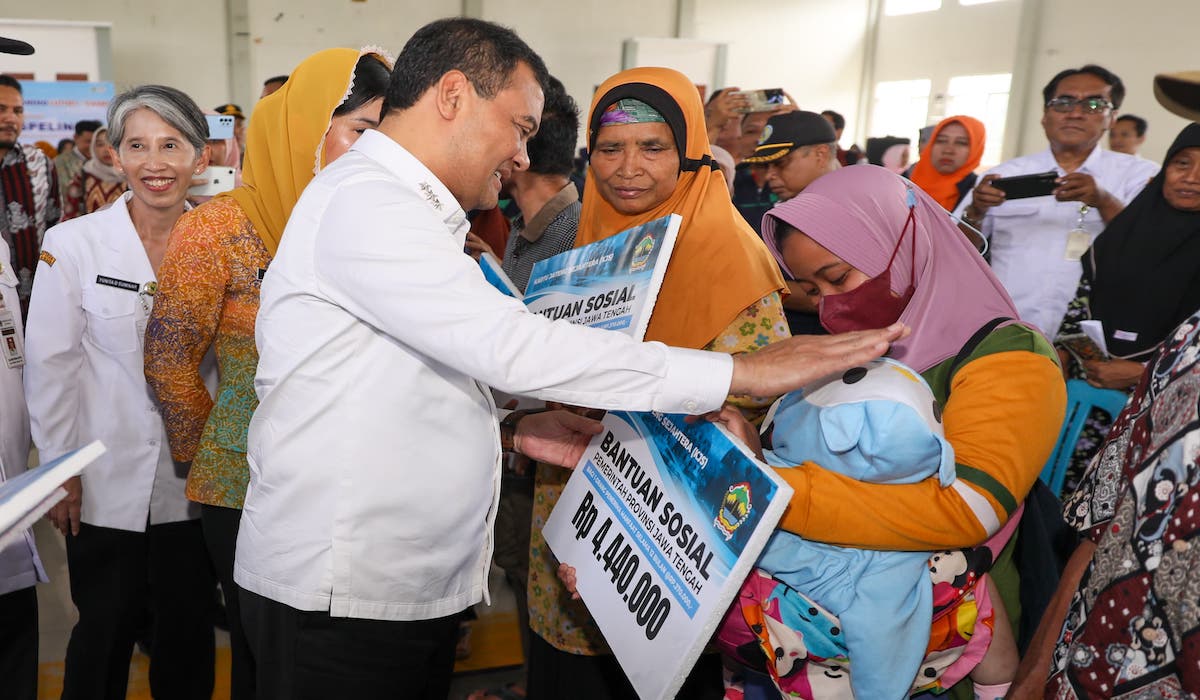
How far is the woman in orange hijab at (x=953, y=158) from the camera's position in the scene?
536 cm

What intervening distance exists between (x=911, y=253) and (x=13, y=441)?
217 centimetres

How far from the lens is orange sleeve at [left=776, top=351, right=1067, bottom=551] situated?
1315 millimetres

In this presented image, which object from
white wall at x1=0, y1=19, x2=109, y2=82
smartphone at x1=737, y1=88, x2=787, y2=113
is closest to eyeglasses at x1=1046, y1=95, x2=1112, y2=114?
smartphone at x1=737, y1=88, x2=787, y2=113

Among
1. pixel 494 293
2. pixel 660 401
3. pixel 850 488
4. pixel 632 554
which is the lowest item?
pixel 632 554

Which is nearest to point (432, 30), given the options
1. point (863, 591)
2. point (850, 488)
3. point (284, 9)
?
point (850, 488)

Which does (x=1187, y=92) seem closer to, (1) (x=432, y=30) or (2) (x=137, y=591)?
(1) (x=432, y=30)

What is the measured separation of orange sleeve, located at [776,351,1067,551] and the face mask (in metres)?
0.17

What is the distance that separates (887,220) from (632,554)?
816 mm

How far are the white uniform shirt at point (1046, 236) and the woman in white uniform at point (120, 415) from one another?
3383 mm

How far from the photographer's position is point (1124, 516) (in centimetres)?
109

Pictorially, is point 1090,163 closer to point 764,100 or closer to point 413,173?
point 764,100

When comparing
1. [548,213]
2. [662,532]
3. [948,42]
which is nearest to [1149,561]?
[662,532]

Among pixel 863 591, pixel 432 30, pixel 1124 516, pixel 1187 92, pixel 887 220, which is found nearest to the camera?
pixel 1124 516

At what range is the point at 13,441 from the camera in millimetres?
2092
